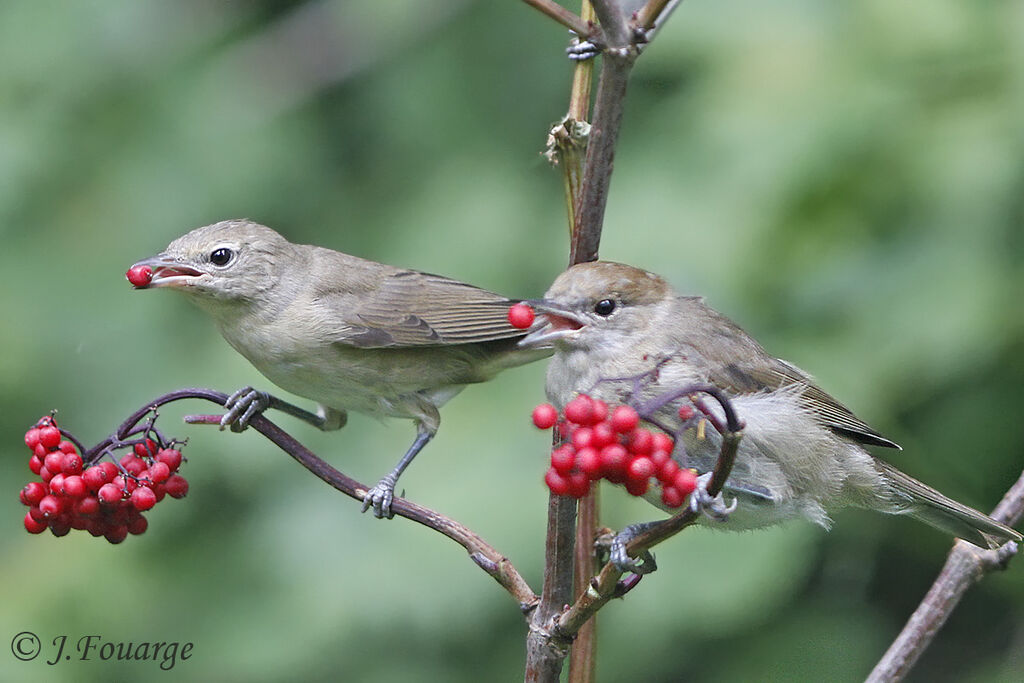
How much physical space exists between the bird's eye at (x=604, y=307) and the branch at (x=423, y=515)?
0.88 m

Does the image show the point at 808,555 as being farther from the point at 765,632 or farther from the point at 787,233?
the point at 787,233

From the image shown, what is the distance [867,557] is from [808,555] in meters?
0.41

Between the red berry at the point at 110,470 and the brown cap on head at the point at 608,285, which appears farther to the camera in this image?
the brown cap on head at the point at 608,285

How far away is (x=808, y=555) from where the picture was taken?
172 inches

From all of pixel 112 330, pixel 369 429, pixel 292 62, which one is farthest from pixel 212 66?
pixel 369 429

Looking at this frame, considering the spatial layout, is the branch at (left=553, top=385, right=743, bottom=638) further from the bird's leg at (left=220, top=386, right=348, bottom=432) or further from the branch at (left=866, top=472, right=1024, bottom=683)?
the bird's leg at (left=220, top=386, right=348, bottom=432)

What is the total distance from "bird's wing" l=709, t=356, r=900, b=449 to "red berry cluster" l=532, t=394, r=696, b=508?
113 centimetres

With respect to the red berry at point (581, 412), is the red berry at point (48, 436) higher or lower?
lower

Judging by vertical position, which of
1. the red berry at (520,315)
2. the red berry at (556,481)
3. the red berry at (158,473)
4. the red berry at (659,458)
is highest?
the red berry at (520,315)

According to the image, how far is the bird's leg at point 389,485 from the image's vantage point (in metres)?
3.40

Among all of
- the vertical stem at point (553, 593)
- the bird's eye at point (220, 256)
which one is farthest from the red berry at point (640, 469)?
the bird's eye at point (220, 256)

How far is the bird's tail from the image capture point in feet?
10.3

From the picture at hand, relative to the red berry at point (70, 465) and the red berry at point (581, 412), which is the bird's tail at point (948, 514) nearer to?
the red berry at point (581, 412)
